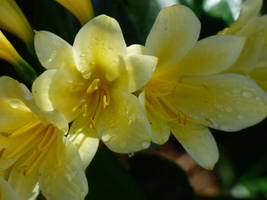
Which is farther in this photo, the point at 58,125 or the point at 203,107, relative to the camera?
the point at 203,107

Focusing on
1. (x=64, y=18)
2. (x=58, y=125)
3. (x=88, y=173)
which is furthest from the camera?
(x=88, y=173)

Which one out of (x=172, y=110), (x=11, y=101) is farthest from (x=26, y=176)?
(x=172, y=110)

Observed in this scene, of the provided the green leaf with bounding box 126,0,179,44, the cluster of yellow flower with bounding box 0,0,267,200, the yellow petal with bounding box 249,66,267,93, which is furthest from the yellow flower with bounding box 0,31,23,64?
the yellow petal with bounding box 249,66,267,93

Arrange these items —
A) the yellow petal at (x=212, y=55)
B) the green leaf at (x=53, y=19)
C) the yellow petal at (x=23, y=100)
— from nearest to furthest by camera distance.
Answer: the yellow petal at (x=23, y=100) → the yellow petal at (x=212, y=55) → the green leaf at (x=53, y=19)

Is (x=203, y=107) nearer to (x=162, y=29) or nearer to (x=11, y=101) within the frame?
(x=162, y=29)

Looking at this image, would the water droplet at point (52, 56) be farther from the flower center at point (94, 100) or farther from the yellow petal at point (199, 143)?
the yellow petal at point (199, 143)

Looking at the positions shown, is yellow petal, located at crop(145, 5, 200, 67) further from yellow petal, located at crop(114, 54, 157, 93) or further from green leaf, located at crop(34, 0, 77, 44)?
green leaf, located at crop(34, 0, 77, 44)

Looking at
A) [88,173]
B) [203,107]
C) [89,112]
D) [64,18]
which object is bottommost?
[88,173]

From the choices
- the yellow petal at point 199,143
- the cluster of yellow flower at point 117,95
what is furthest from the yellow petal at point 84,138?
the yellow petal at point 199,143
